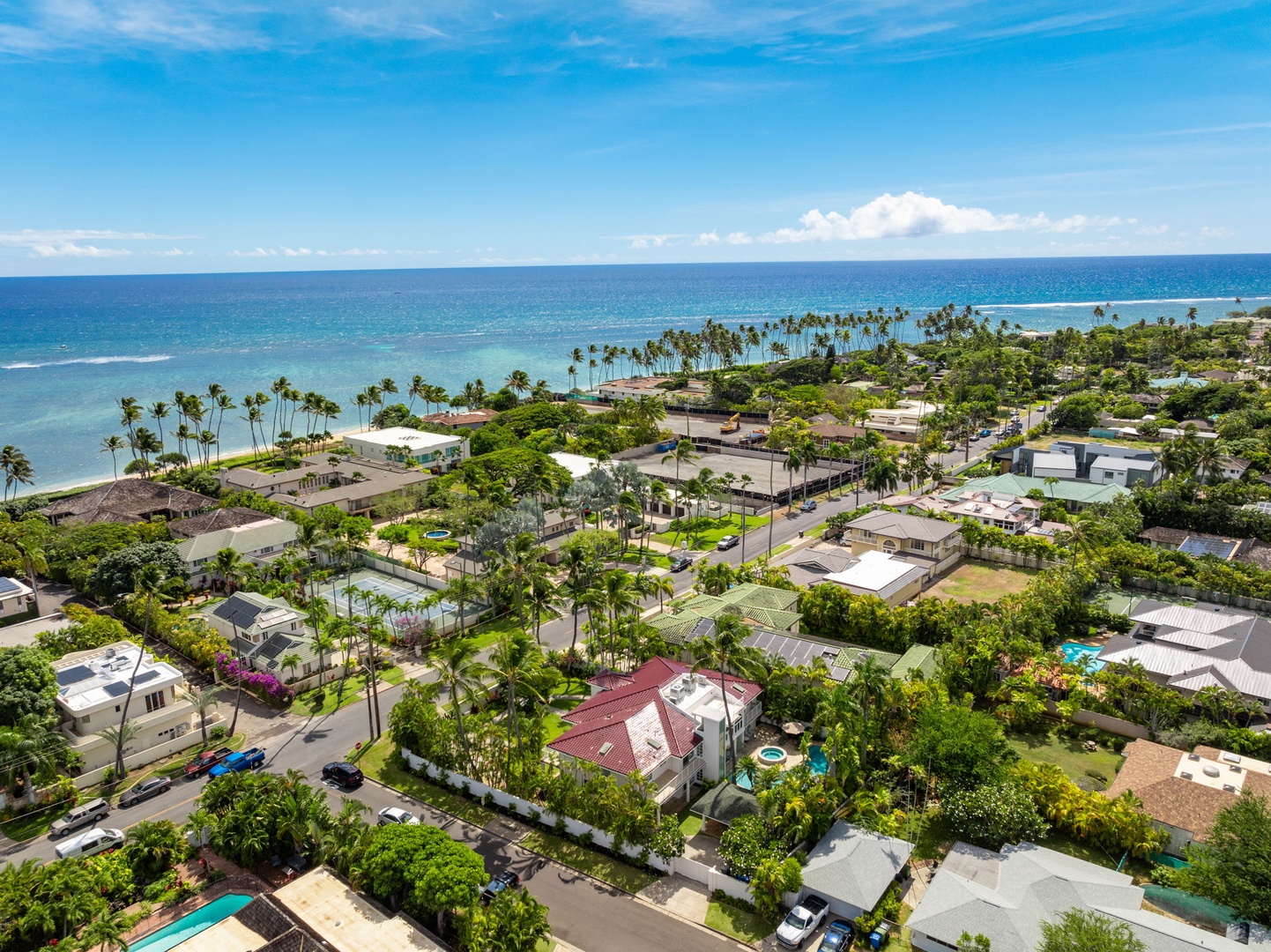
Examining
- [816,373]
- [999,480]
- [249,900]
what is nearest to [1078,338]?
[816,373]

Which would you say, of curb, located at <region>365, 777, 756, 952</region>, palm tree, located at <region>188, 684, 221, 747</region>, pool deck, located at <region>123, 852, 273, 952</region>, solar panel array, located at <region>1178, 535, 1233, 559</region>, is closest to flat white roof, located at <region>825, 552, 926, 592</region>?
solar panel array, located at <region>1178, 535, 1233, 559</region>

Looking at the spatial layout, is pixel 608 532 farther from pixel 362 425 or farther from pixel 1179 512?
pixel 362 425

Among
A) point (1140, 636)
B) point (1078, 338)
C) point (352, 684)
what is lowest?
point (352, 684)

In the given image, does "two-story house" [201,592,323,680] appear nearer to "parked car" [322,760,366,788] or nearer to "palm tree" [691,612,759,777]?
"parked car" [322,760,366,788]

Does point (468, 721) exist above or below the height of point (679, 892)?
above

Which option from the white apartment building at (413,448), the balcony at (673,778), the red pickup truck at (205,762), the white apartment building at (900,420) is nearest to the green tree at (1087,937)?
the balcony at (673,778)

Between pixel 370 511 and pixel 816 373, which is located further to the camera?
pixel 816 373
